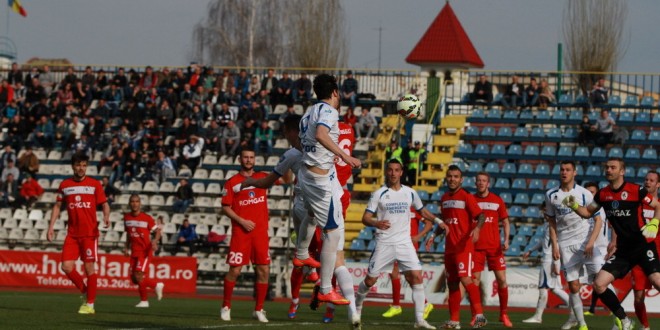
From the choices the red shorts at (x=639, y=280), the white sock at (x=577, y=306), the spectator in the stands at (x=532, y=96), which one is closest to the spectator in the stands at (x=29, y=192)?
the spectator in the stands at (x=532, y=96)

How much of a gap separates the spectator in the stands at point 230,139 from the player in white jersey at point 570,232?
20.7m

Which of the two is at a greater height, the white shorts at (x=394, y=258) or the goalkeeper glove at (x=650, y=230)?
the goalkeeper glove at (x=650, y=230)

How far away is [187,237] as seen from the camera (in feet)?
108

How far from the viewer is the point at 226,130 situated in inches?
1459

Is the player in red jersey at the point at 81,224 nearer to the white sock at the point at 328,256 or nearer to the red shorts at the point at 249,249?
the red shorts at the point at 249,249

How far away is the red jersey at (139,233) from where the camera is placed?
23203mm

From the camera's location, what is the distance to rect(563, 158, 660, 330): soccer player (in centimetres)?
1496

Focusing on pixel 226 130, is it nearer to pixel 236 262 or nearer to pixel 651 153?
pixel 651 153

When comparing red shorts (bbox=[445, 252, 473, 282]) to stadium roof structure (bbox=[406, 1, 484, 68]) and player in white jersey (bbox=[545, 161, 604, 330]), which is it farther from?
stadium roof structure (bbox=[406, 1, 484, 68])

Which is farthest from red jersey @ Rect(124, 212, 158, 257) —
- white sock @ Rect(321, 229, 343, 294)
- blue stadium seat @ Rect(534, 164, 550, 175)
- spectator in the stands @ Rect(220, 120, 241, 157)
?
blue stadium seat @ Rect(534, 164, 550, 175)

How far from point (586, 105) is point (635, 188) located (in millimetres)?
22257

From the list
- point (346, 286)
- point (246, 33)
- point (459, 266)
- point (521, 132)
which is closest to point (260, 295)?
point (459, 266)

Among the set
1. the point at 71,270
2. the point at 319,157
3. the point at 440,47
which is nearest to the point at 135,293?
the point at 71,270

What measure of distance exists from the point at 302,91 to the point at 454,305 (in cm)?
2297
